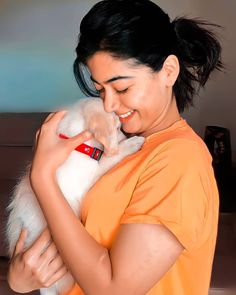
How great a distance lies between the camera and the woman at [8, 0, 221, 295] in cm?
77

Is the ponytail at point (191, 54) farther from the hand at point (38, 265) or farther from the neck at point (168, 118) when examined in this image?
the hand at point (38, 265)

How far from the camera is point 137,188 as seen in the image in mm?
826

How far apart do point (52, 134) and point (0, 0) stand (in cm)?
230

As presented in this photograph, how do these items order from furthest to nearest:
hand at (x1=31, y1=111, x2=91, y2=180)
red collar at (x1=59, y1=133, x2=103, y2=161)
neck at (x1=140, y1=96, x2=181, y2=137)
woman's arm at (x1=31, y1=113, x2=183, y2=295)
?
red collar at (x1=59, y1=133, x2=103, y2=161) → neck at (x1=140, y1=96, x2=181, y2=137) → hand at (x1=31, y1=111, x2=91, y2=180) → woman's arm at (x1=31, y1=113, x2=183, y2=295)

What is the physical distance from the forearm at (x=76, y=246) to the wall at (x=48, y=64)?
6.98 feet

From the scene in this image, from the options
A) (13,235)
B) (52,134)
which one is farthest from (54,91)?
(52,134)

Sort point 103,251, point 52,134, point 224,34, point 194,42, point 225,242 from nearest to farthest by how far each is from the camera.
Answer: point 103,251 → point 52,134 → point 194,42 → point 225,242 → point 224,34

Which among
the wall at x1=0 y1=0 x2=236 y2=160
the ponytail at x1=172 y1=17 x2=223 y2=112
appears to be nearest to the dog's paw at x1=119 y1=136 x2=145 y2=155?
the ponytail at x1=172 y1=17 x2=223 y2=112

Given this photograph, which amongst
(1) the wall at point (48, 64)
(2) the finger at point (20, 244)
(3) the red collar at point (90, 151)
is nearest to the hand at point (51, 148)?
(3) the red collar at point (90, 151)

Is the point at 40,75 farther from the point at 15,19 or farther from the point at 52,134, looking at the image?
the point at 52,134

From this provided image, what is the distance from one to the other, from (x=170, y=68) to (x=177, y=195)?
0.92 ft

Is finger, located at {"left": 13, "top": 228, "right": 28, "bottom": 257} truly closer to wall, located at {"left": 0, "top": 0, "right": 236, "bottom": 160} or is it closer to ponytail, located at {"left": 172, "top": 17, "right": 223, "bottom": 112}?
ponytail, located at {"left": 172, "top": 17, "right": 223, "bottom": 112}

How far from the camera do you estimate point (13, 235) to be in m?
1.17

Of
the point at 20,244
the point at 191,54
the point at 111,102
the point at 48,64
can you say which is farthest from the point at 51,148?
the point at 48,64
